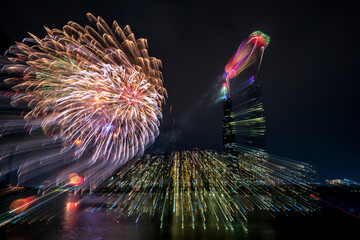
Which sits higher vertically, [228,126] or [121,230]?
[228,126]

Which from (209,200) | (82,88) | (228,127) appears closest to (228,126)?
(228,127)

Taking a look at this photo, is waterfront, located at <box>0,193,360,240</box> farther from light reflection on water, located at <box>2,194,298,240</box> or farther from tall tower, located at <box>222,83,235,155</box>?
tall tower, located at <box>222,83,235,155</box>

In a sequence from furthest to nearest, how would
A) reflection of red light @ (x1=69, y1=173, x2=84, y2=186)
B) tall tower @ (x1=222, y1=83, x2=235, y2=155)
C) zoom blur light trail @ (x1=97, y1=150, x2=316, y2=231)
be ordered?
1. tall tower @ (x1=222, y1=83, x2=235, y2=155)
2. reflection of red light @ (x1=69, y1=173, x2=84, y2=186)
3. zoom blur light trail @ (x1=97, y1=150, x2=316, y2=231)

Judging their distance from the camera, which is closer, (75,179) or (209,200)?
(209,200)

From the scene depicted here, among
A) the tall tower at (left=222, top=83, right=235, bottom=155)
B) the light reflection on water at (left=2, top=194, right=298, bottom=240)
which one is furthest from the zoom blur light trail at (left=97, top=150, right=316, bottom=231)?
the tall tower at (left=222, top=83, right=235, bottom=155)

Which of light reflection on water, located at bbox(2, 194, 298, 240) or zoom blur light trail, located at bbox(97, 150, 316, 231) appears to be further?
zoom blur light trail, located at bbox(97, 150, 316, 231)

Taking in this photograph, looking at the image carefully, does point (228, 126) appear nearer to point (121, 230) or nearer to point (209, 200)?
point (209, 200)

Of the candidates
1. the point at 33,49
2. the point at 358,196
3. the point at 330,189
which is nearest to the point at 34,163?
the point at 33,49

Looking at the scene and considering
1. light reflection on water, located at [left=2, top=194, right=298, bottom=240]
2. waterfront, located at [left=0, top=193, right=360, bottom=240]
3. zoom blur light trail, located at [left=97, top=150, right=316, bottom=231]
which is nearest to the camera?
light reflection on water, located at [left=2, top=194, right=298, bottom=240]

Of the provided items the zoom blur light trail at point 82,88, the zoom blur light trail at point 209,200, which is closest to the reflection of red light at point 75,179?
the zoom blur light trail at point 209,200
